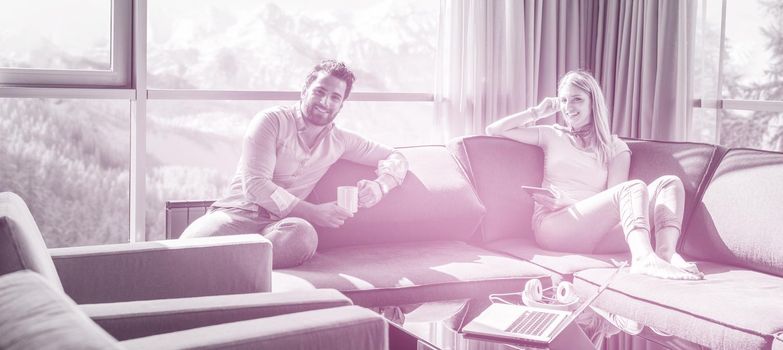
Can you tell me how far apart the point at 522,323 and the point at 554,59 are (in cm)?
261

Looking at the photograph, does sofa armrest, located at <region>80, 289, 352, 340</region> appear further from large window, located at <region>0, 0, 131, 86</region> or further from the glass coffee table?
large window, located at <region>0, 0, 131, 86</region>

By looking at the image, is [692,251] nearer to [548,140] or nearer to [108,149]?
[548,140]

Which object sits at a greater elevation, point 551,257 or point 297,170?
point 297,170

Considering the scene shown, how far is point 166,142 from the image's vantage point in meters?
5.12

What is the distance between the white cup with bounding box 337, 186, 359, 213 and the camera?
283cm

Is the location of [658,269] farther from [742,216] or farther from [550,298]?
[550,298]

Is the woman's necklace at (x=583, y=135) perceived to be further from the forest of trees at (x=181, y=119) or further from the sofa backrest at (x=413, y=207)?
the forest of trees at (x=181, y=119)

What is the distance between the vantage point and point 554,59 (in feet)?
14.2

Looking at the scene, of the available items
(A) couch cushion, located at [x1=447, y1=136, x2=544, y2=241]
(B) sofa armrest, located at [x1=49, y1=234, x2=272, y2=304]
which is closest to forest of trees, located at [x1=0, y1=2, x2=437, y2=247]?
(A) couch cushion, located at [x1=447, y1=136, x2=544, y2=241]

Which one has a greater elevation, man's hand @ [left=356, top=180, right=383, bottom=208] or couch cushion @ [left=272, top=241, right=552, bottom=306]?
man's hand @ [left=356, top=180, right=383, bottom=208]

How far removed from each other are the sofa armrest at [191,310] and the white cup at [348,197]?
1.06 metres

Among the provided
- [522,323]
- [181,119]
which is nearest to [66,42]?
[181,119]

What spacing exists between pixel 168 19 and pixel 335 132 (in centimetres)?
206

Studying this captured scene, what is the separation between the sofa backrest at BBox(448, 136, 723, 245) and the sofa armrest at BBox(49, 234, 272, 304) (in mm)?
1208
